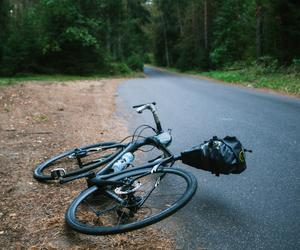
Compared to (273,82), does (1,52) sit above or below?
above

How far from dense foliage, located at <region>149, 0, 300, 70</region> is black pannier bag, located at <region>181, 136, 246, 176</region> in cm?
1784

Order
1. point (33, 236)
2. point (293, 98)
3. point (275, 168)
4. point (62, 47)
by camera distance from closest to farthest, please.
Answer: point (33, 236)
point (275, 168)
point (293, 98)
point (62, 47)

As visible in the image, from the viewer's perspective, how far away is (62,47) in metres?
32.5

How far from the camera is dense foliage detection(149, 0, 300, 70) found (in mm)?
21547

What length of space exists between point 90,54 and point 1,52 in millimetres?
8266

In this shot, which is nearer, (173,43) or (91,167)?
(91,167)

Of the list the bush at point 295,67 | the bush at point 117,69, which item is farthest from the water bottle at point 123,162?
the bush at point 117,69

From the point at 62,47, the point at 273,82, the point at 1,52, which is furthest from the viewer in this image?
the point at 62,47

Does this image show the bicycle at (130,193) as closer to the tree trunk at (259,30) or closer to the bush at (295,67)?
the bush at (295,67)

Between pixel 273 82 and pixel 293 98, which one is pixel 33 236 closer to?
pixel 293 98

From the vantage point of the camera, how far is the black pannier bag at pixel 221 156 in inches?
159

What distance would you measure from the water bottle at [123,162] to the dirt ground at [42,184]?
2.55 ft

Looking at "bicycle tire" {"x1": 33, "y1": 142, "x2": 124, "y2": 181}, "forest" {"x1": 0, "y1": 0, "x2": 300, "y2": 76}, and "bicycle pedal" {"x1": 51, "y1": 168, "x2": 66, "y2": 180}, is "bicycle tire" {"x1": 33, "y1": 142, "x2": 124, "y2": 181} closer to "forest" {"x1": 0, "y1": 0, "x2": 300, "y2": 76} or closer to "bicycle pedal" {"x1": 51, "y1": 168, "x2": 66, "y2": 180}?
"bicycle pedal" {"x1": 51, "y1": 168, "x2": 66, "y2": 180}

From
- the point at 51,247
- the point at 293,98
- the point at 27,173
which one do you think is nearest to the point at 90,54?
the point at 293,98
